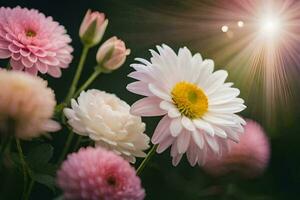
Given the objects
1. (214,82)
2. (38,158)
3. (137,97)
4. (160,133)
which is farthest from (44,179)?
(137,97)

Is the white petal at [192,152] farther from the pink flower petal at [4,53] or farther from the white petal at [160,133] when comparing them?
the pink flower petal at [4,53]

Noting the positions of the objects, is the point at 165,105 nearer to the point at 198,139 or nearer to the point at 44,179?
the point at 198,139

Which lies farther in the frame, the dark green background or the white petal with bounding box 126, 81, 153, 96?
the dark green background

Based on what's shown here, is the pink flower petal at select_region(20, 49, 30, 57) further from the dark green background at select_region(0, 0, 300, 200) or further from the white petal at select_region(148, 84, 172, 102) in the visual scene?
the dark green background at select_region(0, 0, 300, 200)

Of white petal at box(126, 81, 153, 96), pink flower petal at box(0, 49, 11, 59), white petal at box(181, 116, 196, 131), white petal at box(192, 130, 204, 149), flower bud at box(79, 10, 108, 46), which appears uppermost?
flower bud at box(79, 10, 108, 46)

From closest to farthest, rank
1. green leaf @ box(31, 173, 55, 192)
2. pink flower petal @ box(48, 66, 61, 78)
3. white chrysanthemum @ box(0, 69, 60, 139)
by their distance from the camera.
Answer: white chrysanthemum @ box(0, 69, 60, 139), green leaf @ box(31, 173, 55, 192), pink flower petal @ box(48, 66, 61, 78)

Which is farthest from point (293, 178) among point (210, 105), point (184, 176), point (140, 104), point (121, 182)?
point (121, 182)

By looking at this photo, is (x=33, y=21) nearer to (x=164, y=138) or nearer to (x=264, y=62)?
(x=164, y=138)

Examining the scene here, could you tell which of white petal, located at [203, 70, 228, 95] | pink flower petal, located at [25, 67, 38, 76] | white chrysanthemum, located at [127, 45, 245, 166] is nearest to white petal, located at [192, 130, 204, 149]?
white chrysanthemum, located at [127, 45, 245, 166]
